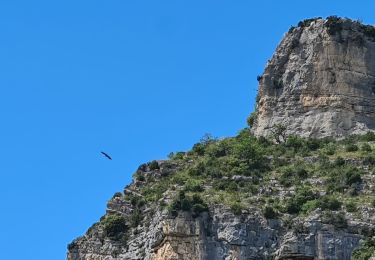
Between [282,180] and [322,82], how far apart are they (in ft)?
42.9

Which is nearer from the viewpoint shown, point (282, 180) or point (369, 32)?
point (282, 180)

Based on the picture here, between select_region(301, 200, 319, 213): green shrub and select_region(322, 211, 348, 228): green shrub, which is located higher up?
select_region(301, 200, 319, 213): green shrub

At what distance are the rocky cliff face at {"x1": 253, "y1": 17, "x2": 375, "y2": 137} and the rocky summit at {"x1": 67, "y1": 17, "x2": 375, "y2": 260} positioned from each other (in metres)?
0.06

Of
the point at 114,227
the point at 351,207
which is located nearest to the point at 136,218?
the point at 114,227

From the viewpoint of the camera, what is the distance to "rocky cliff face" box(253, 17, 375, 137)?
4016 inches

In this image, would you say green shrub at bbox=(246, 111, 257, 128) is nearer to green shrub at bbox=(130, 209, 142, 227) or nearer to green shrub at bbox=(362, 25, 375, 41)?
green shrub at bbox=(362, 25, 375, 41)

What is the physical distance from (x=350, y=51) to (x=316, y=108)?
4.39 meters

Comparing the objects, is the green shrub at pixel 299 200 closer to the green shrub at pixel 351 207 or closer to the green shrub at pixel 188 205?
the green shrub at pixel 351 207

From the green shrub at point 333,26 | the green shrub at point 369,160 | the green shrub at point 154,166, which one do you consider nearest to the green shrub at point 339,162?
the green shrub at point 369,160

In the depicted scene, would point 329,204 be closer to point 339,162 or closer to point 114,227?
point 339,162

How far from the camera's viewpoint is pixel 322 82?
103125 mm

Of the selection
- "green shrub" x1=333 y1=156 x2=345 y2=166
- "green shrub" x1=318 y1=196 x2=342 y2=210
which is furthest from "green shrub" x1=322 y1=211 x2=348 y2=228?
"green shrub" x1=333 y1=156 x2=345 y2=166

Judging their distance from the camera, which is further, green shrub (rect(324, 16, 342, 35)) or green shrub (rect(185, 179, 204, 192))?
green shrub (rect(324, 16, 342, 35))

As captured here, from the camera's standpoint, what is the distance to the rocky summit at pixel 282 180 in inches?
3371
